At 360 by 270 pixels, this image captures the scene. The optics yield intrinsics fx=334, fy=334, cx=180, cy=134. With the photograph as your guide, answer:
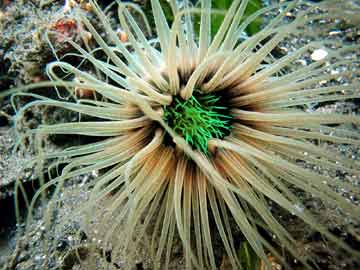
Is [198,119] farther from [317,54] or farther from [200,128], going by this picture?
[317,54]

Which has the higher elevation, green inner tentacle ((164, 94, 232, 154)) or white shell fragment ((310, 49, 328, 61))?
green inner tentacle ((164, 94, 232, 154))

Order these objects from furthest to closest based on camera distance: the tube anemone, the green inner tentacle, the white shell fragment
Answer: the white shell fragment, the green inner tentacle, the tube anemone

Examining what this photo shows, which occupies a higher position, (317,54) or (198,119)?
(198,119)

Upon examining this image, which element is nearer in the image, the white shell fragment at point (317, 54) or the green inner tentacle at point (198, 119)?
the green inner tentacle at point (198, 119)

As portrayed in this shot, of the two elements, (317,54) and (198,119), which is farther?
(317,54)

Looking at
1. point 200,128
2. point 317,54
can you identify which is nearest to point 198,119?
point 200,128

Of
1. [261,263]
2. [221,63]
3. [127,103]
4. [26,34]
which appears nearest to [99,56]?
[26,34]

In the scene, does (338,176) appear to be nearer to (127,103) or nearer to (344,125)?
(344,125)

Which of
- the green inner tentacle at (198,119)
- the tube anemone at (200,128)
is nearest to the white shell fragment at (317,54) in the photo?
the tube anemone at (200,128)

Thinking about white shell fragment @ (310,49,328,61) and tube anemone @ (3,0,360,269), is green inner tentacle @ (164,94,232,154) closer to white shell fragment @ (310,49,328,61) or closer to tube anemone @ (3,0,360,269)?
tube anemone @ (3,0,360,269)

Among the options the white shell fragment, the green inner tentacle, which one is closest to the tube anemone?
the green inner tentacle

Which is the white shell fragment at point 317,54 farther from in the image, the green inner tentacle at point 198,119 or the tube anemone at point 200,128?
the green inner tentacle at point 198,119
